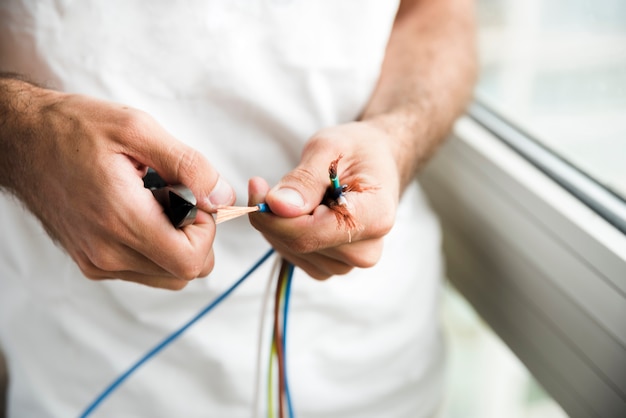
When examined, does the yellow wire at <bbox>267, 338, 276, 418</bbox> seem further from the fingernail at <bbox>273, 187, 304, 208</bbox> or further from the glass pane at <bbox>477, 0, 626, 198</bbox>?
the glass pane at <bbox>477, 0, 626, 198</bbox>

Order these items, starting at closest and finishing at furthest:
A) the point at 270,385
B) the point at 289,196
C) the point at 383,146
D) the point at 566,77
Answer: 1. the point at 289,196
2. the point at 383,146
3. the point at 270,385
4. the point at 566,77

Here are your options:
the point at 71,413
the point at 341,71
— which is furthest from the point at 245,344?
the point at 341,71

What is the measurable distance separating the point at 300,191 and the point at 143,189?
0.13 m

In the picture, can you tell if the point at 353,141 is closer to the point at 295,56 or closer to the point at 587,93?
the point at 295,56

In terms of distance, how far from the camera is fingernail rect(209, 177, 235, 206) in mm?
447

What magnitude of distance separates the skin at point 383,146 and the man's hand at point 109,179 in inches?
2.2

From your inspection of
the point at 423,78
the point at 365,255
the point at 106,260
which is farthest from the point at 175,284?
the point at 423,78

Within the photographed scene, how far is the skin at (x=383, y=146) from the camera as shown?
1.46 feet

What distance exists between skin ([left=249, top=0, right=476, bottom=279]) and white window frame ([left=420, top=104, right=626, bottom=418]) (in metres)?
0.12

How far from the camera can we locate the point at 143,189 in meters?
0.44

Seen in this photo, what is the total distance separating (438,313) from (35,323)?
55 cm

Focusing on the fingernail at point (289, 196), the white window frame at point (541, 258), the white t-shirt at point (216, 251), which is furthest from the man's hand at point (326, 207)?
the white window frame at point (541, 258)

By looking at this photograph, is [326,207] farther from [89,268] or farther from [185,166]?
[89,268]

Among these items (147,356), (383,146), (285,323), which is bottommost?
(147,356)
